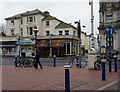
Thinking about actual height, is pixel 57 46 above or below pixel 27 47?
above

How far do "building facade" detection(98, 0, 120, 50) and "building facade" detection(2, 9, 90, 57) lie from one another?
6.94 meters

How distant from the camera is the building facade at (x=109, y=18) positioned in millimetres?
26752

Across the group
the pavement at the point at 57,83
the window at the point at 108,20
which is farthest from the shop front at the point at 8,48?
the pavement at the point at 57,83

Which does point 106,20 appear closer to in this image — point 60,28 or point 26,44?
point 60,28

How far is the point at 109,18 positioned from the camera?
2845cm

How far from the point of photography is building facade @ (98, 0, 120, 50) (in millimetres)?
26752

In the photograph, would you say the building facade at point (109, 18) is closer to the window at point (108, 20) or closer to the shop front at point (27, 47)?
the window at point (108, 20)

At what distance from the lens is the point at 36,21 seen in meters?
34.4

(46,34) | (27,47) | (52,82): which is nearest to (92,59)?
(52,82)

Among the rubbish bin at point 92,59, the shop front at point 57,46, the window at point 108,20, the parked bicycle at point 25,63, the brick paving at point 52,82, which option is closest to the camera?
the brick paving at point 52,82

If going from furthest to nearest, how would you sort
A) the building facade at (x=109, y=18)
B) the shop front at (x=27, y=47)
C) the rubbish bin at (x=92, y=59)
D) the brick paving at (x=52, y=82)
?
the shop front at (x=27, y=47) → the building facade at (x=109, y=18) → the rubbish bin at (x=92, y=59) → the brick paving at (x=52, y=82)

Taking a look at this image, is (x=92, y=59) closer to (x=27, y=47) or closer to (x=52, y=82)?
(x=52, y=82)

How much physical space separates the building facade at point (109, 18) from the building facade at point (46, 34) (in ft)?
22.8

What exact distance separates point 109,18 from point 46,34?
47.3 feet
